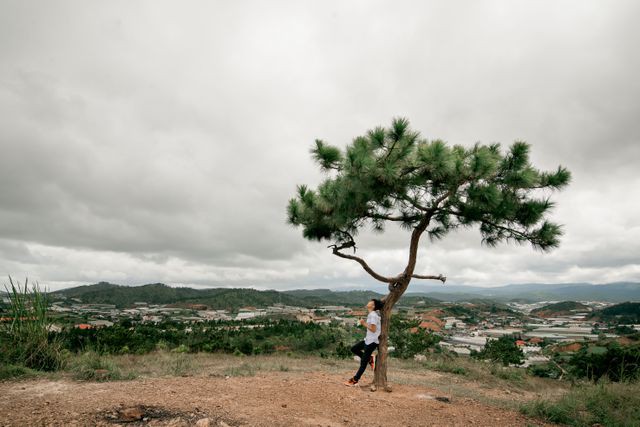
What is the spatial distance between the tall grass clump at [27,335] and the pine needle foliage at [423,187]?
6330 millimetres

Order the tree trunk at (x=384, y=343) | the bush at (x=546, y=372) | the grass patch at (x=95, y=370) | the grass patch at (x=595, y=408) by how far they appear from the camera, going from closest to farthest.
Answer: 1. the grass patch at (x=595, y=408)
2. the grass patch at (x=95, y=370)
3. the tree trunk at (x=384, y=343)
4. the bush at (x=546, y=372)

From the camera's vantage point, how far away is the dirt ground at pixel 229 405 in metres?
5.07

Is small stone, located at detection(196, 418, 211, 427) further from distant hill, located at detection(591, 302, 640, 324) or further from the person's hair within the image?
distant hill, located at detection(591, 302, 640, 324)

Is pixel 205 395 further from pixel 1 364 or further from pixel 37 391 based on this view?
pixel 1 364

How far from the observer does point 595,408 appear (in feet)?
22.9

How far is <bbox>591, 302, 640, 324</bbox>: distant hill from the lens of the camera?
177 feet

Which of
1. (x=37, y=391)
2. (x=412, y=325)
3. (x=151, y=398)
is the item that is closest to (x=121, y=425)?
(x=151, y=398)

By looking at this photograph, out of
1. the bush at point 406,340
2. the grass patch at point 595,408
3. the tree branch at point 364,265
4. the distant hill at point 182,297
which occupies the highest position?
the tree branch at point 364,265

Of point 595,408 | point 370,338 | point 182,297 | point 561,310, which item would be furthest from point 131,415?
point 561,310

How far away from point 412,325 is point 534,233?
46.2 feet

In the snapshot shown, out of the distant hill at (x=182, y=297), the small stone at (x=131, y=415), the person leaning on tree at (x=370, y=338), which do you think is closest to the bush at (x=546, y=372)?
the person leaning on tree at (x=370, y=338)

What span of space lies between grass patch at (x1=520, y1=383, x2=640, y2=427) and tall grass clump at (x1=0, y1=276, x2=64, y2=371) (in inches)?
405

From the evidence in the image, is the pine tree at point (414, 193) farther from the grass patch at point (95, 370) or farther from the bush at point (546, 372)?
the bush at point (546, 372)

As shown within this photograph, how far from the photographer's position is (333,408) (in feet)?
20.7
